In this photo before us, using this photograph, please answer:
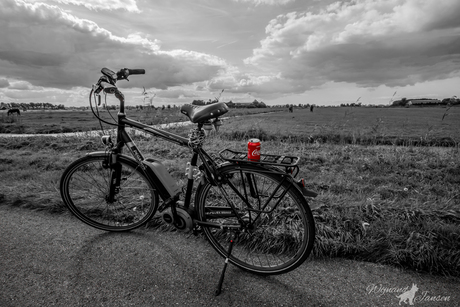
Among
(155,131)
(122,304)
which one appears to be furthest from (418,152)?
(122,304)

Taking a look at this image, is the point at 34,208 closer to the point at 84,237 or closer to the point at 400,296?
the point at 84,237

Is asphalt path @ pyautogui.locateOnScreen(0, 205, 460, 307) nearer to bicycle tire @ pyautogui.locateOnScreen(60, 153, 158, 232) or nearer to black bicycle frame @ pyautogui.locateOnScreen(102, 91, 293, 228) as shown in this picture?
bicycle tire @ pyautogui.locateOnScreen(60, 153, 158, 232)

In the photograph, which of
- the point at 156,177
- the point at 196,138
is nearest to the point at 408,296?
the point at 196,138

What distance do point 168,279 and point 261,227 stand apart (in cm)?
120

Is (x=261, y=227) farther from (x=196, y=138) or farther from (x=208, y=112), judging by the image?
(x=208, y=112)

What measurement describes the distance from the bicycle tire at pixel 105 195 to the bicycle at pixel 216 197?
14 millimetres

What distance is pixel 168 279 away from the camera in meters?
2.41

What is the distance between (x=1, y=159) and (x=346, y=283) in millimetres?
8409

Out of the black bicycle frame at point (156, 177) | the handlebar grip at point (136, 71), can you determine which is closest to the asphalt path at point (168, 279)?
the black bicycle frame at point (156, 177)

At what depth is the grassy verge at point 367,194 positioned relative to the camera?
8.70 ft

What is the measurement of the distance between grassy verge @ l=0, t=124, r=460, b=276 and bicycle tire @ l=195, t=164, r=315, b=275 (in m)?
0.36

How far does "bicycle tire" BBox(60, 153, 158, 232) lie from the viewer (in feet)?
10.7

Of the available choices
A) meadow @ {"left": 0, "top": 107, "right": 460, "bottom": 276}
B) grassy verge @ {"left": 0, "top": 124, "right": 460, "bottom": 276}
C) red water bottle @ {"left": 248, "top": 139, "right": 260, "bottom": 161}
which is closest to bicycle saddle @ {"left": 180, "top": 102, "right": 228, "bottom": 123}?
red water bottle @ {"left": 248, "top": 139, "right": 260, "bottom": 161}

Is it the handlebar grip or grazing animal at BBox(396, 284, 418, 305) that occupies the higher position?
the handlebar grip
